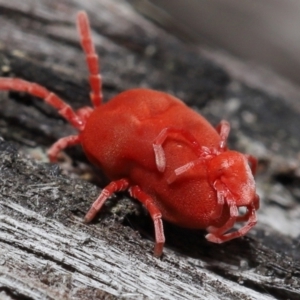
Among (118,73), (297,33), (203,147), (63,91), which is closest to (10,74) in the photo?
(63,91)

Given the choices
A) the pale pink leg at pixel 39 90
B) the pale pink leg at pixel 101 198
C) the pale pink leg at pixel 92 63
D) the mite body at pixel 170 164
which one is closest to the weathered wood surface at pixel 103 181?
the pale pink leg at pixel 101 198

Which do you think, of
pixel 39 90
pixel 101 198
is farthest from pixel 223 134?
pixel 39 90

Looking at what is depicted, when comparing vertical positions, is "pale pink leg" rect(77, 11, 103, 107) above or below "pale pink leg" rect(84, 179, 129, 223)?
above

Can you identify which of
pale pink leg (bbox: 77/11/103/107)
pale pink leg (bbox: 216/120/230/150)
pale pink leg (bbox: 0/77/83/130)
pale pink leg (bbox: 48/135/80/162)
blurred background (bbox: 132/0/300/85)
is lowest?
pale pink leg (bbox: 48/135/80/162)

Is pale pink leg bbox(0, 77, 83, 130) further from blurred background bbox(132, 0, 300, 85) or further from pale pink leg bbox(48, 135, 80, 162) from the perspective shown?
blurred background bbox(132, 0, 300, 85)

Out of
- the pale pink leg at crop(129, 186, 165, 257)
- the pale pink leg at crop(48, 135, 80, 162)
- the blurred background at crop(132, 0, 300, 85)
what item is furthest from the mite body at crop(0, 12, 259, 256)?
the blurred background at crop(132, 0, 300, 85)

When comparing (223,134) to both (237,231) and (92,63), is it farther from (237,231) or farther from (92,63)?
(92,63)

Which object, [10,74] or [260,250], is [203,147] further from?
[10,74]
